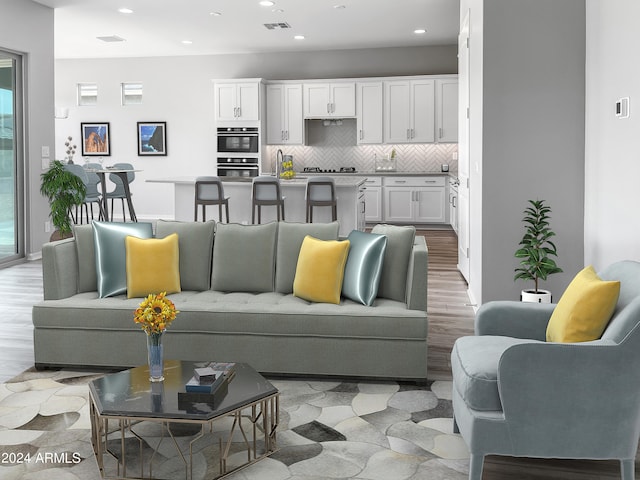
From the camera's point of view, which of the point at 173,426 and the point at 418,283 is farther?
the point at 418,283

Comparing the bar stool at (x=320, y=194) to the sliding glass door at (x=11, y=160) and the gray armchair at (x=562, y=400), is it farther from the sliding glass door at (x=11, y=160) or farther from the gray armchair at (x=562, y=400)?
the gray armchair at (x=562, y=400)

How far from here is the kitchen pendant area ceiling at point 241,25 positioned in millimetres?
8453

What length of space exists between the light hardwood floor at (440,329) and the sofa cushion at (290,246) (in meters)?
1.00

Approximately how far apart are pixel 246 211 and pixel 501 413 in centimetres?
677

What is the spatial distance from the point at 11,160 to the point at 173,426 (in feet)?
19.2

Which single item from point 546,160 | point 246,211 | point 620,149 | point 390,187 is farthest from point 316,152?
point 620,149

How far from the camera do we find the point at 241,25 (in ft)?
31.7

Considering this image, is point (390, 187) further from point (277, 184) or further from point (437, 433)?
point (437, 433)

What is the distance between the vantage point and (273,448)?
9.62 feet

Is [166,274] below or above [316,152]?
below

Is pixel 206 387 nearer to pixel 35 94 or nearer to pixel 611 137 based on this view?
pixel 611 137

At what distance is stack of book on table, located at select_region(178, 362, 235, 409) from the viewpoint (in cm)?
269

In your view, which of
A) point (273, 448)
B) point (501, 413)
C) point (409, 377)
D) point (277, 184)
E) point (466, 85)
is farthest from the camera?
point (277, 184)

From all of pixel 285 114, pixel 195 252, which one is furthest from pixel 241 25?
pixel 195 252
